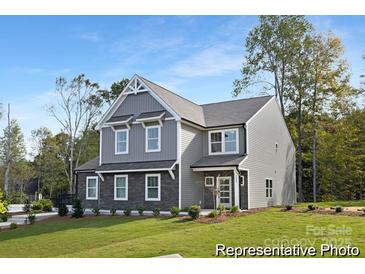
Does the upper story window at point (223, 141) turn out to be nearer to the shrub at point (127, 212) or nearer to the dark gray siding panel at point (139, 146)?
the dark gray siding panel at point (139, 146)

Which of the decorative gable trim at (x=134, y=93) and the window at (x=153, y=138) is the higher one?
the decorative gable trim at (x=134, y=93)

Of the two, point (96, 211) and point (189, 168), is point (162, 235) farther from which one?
point (96, 211)

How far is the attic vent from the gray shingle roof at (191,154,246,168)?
5590 millimetres

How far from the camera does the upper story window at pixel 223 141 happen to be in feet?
73.9

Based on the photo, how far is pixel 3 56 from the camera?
14586mm

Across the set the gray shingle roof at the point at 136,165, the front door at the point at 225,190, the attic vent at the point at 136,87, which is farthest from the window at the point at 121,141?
the front door at the point at 225,190

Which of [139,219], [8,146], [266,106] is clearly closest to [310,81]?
[266,106]

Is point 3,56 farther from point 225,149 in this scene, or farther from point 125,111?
point 225,149

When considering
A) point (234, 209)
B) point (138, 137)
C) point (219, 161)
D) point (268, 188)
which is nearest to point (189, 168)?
point (219, 161)

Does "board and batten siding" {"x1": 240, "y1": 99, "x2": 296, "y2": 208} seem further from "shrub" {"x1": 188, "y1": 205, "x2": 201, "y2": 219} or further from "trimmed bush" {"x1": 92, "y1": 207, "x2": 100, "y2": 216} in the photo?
"trimmed bush" {"x1": 92, "y1": 207, "x2": 100, "y2": 216}

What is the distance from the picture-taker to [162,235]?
46.4 feet

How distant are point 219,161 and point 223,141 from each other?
180cm

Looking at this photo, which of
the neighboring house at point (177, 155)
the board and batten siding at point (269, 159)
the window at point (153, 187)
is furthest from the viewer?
the board and batten siding at point (269, 159)

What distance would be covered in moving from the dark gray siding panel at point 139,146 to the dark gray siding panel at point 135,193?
1.02 metres
